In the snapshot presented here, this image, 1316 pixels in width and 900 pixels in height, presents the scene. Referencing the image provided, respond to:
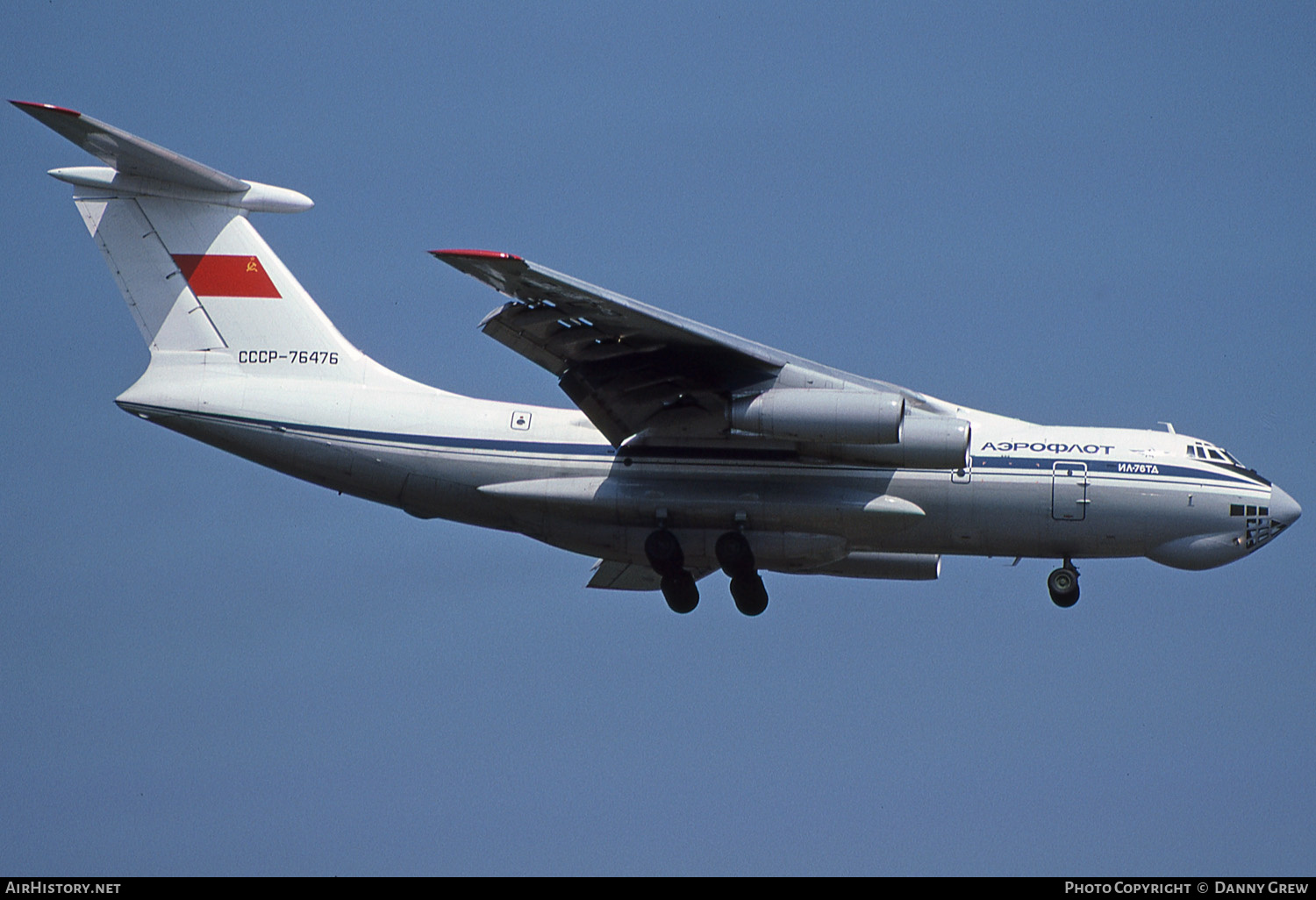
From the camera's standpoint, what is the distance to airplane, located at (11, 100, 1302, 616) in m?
12.5

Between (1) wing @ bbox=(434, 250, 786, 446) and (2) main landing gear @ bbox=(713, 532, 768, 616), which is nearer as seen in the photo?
(1) wing @ bbox=(434, 250, 786, 446)

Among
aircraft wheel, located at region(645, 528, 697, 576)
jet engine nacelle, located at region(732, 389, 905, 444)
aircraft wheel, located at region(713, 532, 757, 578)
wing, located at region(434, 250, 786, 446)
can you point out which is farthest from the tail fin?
jet engine nacelle, located at region(732, 389, 905, 444)

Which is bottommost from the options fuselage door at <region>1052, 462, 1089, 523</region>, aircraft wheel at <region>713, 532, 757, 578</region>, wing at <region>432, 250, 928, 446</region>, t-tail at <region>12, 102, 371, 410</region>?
aircraft wheel at <region>713, 532, 757, 578</region>

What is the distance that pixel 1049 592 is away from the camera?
13070 mm

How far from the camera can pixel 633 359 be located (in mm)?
12781

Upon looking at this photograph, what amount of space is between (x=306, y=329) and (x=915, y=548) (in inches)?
206

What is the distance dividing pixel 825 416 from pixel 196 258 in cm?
557

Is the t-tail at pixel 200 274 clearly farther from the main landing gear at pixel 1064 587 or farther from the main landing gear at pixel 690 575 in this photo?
the main landing gear at pixel 1064 587

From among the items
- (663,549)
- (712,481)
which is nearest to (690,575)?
(663,549)

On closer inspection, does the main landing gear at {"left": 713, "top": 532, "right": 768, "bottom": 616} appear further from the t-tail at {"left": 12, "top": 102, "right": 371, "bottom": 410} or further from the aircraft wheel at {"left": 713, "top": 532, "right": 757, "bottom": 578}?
the t-tail at {"left": 12, "top": 102, "right": 371, "bottom": 410}

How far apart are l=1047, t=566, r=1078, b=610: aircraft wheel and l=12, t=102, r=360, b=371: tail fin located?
19.7 ft

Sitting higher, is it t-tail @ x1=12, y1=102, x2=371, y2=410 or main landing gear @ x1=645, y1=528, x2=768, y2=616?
t-tail @ x1=12, y1=102, x2=371, y2=410

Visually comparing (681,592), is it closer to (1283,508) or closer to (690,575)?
(690,575)
